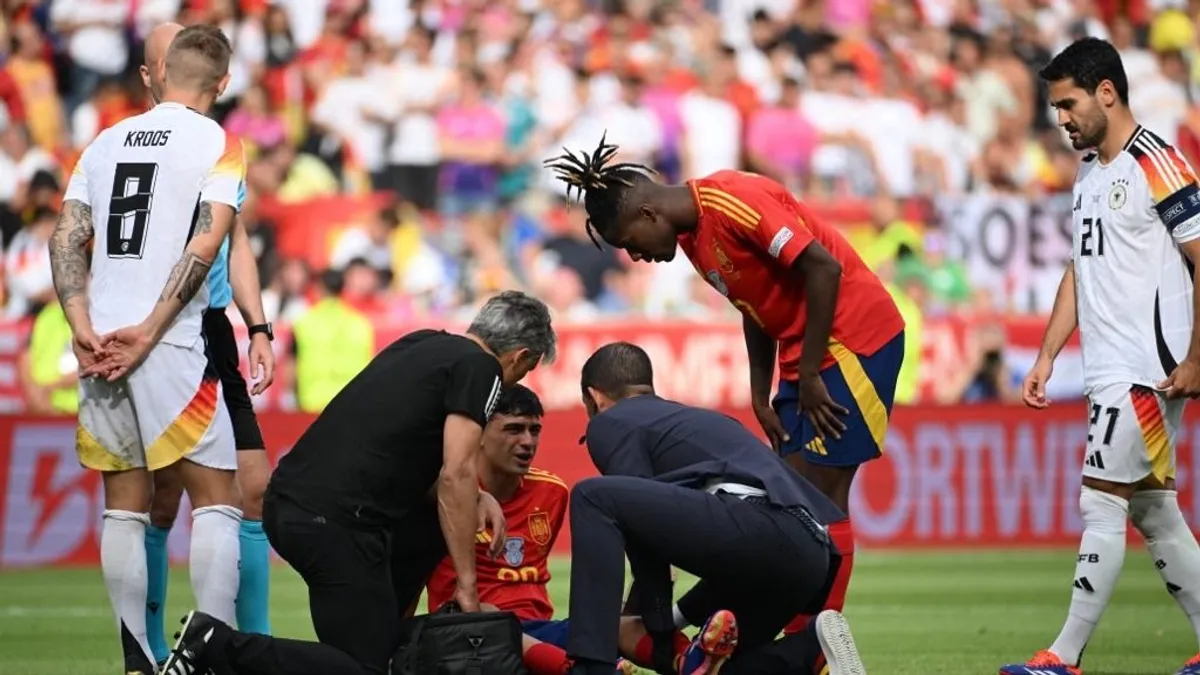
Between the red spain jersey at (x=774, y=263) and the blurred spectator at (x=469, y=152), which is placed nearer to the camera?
the red spain jersey at (x=774, y=263)

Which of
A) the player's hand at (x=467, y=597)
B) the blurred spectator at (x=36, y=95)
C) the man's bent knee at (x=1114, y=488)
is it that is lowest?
the player's hand at (x=467, y=597)

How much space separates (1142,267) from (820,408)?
4.77 ft

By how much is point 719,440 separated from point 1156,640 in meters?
3.92

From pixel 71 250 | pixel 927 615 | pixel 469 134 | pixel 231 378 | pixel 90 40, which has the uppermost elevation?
pixel 90 40

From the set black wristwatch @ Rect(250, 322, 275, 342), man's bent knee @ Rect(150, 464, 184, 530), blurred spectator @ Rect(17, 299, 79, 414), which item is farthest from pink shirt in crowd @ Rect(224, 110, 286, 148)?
man's bent knee @ Rect(150, 464, 184, 530)

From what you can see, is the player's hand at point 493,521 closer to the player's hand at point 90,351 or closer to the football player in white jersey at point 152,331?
the football player in white jersey at point 152,331

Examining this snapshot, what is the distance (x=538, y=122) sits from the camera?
1867cm

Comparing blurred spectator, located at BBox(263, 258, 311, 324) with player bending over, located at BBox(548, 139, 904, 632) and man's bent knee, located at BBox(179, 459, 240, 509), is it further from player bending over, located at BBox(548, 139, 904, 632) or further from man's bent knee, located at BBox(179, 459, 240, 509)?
man's bent knee, located at BBox(179, 459, 240, 509)

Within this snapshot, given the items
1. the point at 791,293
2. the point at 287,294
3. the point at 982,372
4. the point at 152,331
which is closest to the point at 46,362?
the point at 287,294

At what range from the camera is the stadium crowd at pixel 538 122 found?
56.5ft

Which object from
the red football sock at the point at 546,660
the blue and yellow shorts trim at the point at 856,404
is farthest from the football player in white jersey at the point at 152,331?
the blue and yellow shorts trim at the point at 856,404

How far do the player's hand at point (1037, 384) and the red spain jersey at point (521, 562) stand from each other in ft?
6.72

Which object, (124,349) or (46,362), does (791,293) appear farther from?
(46,362)

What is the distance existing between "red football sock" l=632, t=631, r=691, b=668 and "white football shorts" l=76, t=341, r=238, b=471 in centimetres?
170
